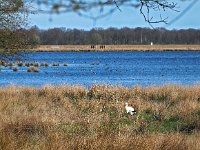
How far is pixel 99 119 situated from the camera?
9.18 meters

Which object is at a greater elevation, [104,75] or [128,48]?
[104,75]

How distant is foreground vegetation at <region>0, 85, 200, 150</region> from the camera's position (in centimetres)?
645

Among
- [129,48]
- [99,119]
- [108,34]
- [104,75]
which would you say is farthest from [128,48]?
[99,119]

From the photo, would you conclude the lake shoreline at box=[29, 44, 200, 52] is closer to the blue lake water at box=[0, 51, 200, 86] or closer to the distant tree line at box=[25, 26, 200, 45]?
the blue lake water at box=[0, 51, 200, 86]

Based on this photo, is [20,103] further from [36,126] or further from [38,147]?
[38,147]

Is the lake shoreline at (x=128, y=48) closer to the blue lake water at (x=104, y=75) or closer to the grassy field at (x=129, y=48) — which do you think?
the grassy field at (x=129, y=48)

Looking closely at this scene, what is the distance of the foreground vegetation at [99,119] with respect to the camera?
6449mm

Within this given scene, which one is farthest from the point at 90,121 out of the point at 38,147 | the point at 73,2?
the point at 73,2

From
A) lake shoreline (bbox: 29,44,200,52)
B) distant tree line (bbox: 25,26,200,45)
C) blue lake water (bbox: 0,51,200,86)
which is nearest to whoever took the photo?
distant tree line (bbox: 25,26,200,45)

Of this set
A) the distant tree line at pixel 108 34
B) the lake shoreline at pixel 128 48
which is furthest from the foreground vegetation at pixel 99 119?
the lake shoreline at pixel 128 48

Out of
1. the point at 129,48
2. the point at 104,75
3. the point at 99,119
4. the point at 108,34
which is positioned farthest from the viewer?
the point at 129,48

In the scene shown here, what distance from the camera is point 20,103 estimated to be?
Result: 52.6 feet

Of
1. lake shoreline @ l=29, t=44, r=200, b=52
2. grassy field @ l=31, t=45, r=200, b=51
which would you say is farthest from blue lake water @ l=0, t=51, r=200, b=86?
lake shoreline @ l=29, t=44, r=200, b=52

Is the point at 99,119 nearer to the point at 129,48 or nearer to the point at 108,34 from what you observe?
the point at 108,34
